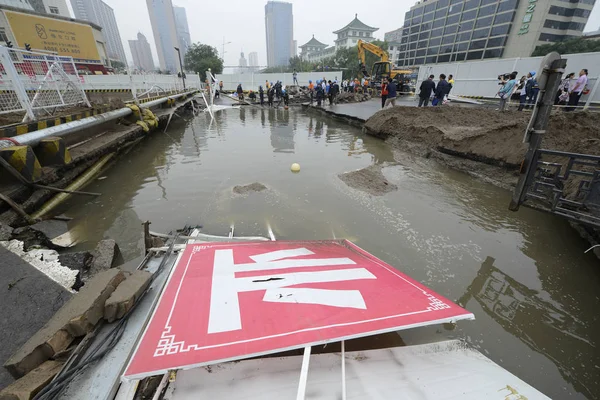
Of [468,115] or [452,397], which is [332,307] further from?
[468,115]

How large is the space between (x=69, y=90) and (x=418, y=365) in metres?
10.3

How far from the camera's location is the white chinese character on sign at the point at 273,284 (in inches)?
59.4

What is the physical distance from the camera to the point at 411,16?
198 ft

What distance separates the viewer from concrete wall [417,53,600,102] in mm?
10312

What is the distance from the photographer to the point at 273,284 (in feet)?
5.98

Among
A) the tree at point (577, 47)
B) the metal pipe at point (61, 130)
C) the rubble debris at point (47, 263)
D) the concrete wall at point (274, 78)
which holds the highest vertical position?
the tree at point (577, 47)

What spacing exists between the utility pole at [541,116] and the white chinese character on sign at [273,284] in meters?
2.78

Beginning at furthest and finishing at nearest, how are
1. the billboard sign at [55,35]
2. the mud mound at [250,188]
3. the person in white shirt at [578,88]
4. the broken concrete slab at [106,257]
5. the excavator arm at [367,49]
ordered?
the billboard sign at [55,35] < the excavator arm at [367,49] < the person in white shirt at [578,88] < the mud mound at [250,188] < the broken concrete slab at [106,257]

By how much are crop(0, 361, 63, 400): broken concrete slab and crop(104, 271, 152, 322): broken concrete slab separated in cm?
33

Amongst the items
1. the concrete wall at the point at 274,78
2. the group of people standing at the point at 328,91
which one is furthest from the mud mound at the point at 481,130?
the concrete wall at the point at 274,78

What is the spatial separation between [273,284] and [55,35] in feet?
120

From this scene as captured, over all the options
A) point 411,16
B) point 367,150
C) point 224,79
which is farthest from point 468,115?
point 411,16

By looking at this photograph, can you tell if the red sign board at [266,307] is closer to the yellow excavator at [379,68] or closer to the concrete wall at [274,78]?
the yellow excavator at [379,68]

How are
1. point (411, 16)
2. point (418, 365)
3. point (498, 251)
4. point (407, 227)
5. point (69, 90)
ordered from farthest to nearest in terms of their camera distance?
point (411, 16) < point (69, 90) < point (407, 227) < point (498, 251) < point (418, 365)
